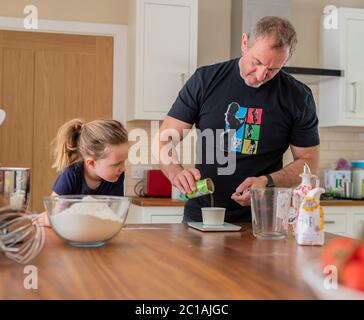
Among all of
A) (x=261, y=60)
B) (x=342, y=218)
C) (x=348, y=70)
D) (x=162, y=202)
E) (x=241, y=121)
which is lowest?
(x=342, y=218)

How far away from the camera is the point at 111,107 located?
4387mm

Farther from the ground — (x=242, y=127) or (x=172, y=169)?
(x=242, y=127)

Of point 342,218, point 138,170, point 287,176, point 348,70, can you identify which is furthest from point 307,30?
point 287,176

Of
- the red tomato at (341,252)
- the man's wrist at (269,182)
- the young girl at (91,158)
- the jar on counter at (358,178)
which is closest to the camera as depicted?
the red tomato at (341,252)

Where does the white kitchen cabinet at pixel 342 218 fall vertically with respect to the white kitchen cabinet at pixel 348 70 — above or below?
below

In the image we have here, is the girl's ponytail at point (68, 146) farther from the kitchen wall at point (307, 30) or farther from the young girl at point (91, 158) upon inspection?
the kitchen wall at point (307, 30)

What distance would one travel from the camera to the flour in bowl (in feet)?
4.69

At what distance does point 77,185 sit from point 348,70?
295 cm

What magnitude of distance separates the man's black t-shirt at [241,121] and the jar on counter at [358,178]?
2225 millimetres

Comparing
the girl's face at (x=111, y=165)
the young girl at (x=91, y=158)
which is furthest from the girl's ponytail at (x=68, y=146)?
the girl's face at (x=111, y=165)

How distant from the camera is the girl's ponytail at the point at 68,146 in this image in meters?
2.33

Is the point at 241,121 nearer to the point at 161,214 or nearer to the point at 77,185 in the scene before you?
the point at 77,185

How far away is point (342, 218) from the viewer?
414cm

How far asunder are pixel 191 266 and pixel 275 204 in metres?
0.53
